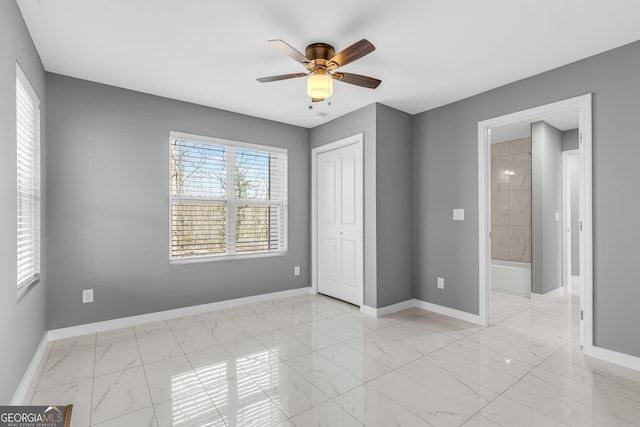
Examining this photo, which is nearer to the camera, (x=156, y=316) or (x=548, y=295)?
(x=156, y=316)

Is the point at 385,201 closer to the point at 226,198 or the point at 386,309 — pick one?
the point at 386,309

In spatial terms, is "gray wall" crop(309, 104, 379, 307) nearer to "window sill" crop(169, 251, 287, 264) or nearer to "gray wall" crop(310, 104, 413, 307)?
"gray wall" crop(310, 104, 413, 307)

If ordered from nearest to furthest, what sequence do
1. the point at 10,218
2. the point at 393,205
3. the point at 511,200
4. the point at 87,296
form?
the point at 10,218 → the point at 87,296 → the point at 393,205 → the point at 511,200

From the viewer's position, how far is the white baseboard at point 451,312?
3458 millimetres

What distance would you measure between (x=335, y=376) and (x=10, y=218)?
7.73 feet

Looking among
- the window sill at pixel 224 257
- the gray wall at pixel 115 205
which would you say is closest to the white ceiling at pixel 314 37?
the gray wall at pixel 115 205

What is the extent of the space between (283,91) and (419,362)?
291 cm

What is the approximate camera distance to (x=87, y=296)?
311 cm

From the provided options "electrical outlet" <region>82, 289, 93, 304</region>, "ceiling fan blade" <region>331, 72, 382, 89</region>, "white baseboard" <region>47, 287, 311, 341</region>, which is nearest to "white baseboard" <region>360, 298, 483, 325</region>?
"white baseboard" <region>47, 287, 311, 341</region>

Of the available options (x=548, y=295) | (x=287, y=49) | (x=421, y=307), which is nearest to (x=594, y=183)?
(x=421, y=307)

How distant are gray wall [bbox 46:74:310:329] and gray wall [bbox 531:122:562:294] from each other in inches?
163

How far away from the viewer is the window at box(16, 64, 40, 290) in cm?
220

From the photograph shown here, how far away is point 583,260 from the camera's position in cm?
269

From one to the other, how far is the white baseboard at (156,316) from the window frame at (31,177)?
28.7 inches
